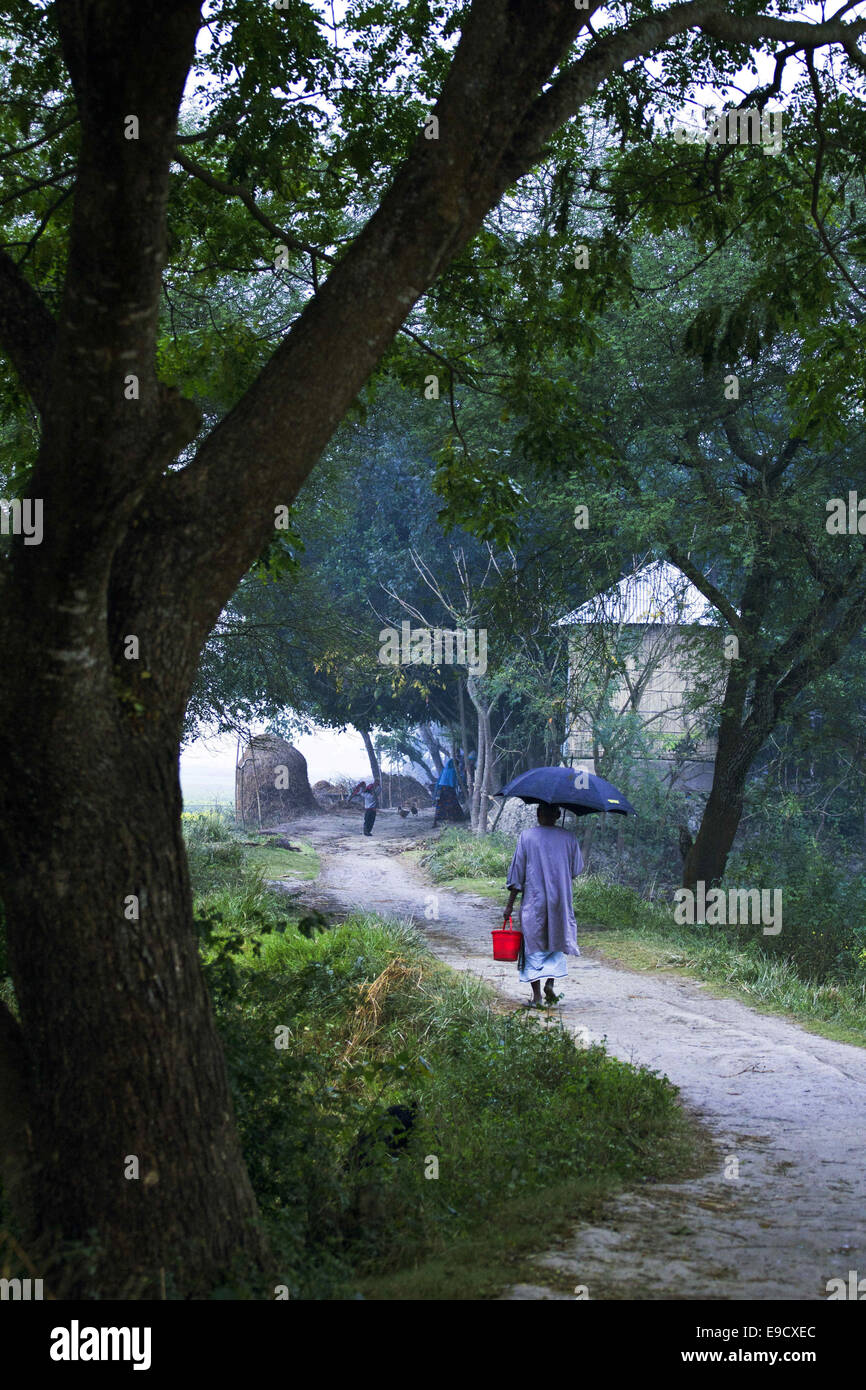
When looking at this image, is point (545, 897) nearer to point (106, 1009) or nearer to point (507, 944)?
point (507, 944)

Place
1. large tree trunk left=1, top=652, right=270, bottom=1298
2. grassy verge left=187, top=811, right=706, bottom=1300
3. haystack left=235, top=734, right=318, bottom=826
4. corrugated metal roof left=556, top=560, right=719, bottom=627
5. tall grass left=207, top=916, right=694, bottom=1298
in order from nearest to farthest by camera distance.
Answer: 1. large tree trunk left=1, top=652, right=270, bottom=1298
2. grassy verge left=187, top=811, right=706, bottom=1300
3. tall grass left=207, top=916, right=694, bottom=1298
4. corrugated metal roof left=556, top=560, right=719, bottom=627
5. haystack left=235, top=734, right=318, bottom=826

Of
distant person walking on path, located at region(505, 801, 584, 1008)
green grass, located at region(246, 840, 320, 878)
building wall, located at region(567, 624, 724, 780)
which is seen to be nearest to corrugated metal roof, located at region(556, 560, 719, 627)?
building wall, located at region(567, 624, 724, 780)

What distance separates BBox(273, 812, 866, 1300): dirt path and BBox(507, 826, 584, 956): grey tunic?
2.52 feet

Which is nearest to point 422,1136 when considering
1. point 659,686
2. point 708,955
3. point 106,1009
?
point 106,1009

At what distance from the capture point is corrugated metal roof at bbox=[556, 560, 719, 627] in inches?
858

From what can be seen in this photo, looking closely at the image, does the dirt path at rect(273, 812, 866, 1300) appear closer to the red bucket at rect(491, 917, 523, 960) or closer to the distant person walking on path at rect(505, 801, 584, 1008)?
the distant person walking on path at rect(505, 801, 584, 1008)

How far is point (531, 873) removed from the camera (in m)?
11.8

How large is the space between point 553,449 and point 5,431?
11.4 meters

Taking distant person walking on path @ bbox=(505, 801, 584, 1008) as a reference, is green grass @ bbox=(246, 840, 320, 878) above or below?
below

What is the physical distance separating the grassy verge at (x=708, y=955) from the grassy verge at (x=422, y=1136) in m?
4.16

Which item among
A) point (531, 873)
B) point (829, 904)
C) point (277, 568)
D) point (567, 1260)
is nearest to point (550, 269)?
point (277, 568)

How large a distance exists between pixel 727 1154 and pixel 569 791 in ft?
15.6

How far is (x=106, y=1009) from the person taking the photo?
4387mm
